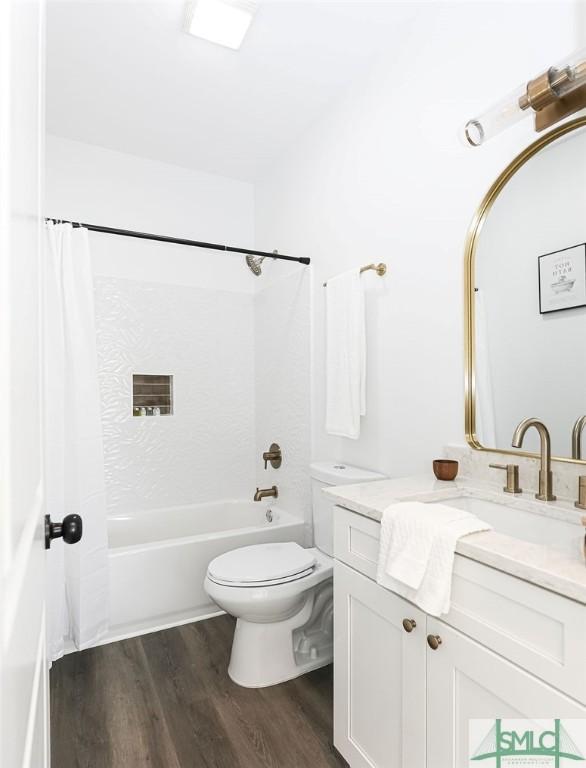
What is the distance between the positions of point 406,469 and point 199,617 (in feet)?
4.48

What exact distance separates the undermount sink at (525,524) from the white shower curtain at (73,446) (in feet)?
5.07

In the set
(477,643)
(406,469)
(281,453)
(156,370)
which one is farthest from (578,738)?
(156,370)

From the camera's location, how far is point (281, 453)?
9.23 feet

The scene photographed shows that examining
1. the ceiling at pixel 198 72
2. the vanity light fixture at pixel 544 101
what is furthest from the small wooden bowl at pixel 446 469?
the ceiling at pixel 198 72

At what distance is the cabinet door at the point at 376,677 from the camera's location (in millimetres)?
1080

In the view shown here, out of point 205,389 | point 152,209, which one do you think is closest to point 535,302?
point 205,389

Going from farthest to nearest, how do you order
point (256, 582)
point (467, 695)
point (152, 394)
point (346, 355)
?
1. point (152, 394)
2. point (346, 355)
3. point (256, 582)
4. point (467, 695)

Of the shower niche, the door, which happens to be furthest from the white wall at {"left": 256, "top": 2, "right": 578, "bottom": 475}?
the door

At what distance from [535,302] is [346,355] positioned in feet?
2.83

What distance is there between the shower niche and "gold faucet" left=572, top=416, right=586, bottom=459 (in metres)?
2.32

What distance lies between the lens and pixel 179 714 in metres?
1.60

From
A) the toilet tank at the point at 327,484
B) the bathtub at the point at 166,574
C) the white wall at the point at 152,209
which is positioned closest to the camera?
the toilet tank at the point at 327,484

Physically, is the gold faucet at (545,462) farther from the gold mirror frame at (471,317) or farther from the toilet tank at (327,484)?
the toilet tank at (327,484)

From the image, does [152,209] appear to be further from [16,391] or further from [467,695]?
[467,695]
